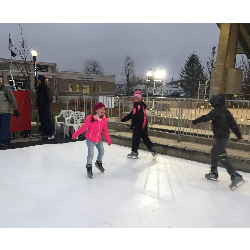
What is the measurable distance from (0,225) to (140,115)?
3713mm

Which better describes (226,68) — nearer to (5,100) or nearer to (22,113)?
(22,113)

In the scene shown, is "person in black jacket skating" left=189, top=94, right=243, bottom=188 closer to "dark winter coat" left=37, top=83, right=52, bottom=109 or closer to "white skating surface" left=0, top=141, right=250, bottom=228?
"white skating surface" left=0, top=141, right=250, bottom=228

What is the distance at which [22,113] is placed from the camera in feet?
23.9

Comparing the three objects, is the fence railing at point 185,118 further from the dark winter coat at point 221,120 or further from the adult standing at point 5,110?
the adult standing at point 5,110

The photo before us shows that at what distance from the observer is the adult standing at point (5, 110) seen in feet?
20.2

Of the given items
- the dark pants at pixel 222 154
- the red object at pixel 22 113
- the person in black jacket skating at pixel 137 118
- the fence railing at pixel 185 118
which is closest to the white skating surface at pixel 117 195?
the dark pants at pixel 222 154

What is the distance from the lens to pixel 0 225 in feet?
8.45

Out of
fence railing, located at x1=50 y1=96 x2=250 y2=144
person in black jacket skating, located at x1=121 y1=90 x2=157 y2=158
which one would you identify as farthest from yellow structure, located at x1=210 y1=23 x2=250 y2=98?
person in black jacket skating, located at x1=121 y1=90 x2=157 y2=158

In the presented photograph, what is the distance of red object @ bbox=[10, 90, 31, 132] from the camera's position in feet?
23.2

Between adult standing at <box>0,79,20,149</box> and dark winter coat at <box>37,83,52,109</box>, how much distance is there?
94 cm

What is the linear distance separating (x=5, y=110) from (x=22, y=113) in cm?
108

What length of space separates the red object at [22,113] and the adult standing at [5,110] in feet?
2.46

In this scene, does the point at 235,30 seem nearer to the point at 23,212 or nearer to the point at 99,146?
the point at 99,146
